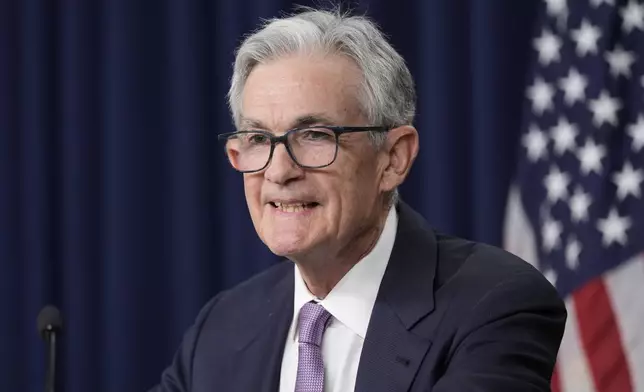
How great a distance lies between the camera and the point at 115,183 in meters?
3.71

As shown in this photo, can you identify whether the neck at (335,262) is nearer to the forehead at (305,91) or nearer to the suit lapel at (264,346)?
the suit lapel at (264,346)

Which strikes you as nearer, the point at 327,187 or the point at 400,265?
the point at 327,187

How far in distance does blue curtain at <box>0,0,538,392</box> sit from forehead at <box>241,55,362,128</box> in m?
1.66

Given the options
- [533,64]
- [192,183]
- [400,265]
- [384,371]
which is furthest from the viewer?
[192,183]

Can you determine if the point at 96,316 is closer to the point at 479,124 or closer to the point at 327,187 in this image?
the point at 479,124

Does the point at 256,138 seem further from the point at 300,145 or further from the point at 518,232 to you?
the point at 518,232

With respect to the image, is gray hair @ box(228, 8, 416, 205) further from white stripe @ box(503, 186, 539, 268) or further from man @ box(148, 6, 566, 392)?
white stripe @ box(503, 186, 539, 268)

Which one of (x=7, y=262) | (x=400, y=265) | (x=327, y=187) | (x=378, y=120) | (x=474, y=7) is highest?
(x=474, y=7)

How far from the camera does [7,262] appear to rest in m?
3.75

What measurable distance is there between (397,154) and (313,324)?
0.38 meters

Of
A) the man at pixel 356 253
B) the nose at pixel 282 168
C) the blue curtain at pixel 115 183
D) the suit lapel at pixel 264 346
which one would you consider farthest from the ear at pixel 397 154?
the blue curtain at pixel 115 183

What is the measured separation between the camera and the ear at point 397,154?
2.06m

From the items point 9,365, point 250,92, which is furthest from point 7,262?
point 250,92

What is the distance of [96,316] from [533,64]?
179cm
